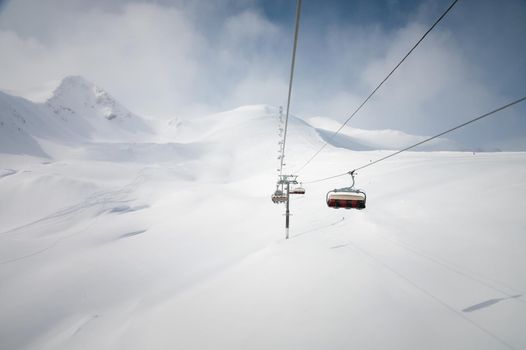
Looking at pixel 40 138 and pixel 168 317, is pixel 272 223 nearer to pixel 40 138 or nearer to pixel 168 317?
pixel 168 317

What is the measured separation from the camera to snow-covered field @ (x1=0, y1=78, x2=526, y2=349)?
8.38 metres

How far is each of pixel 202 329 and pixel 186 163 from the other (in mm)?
79610

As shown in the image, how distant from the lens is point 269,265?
13.9 metres

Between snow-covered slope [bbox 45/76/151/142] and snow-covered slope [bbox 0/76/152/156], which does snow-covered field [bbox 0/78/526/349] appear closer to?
snow-covered slope [bbox 0/76/152/156]

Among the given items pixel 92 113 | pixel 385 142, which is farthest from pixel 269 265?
pixel 92 113

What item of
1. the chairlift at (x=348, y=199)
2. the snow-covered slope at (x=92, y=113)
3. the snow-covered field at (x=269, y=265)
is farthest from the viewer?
the snow-covered slope at (x=92, y=113)

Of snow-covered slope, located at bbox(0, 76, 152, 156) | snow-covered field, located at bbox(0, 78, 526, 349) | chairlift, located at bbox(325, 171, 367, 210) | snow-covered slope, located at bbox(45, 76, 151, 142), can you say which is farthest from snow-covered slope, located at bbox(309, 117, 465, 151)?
chairlift, located at bbox(325, 171, 367, 210)

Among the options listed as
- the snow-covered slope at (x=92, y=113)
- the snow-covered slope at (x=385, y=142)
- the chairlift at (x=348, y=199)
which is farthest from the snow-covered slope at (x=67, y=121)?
the snow-covered slope at (x=385, y=142)

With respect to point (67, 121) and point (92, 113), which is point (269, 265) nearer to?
point (67, 121)

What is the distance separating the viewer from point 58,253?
Answer: 26688 mm

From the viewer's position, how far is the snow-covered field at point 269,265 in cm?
838

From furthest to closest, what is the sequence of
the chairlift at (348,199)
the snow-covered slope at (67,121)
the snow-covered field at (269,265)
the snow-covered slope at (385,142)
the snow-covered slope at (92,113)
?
the snow-covered slope at (385,142)
the snow-covered slope at (92,113)
the snow-covered slope at (67,121)
the chairlift at (348,199)
the snow-covered field at (269,265)

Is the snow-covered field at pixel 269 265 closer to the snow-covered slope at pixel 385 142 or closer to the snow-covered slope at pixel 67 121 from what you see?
the snow-covered slope at pixel 67 121

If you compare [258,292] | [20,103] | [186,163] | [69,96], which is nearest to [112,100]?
[69,96]
